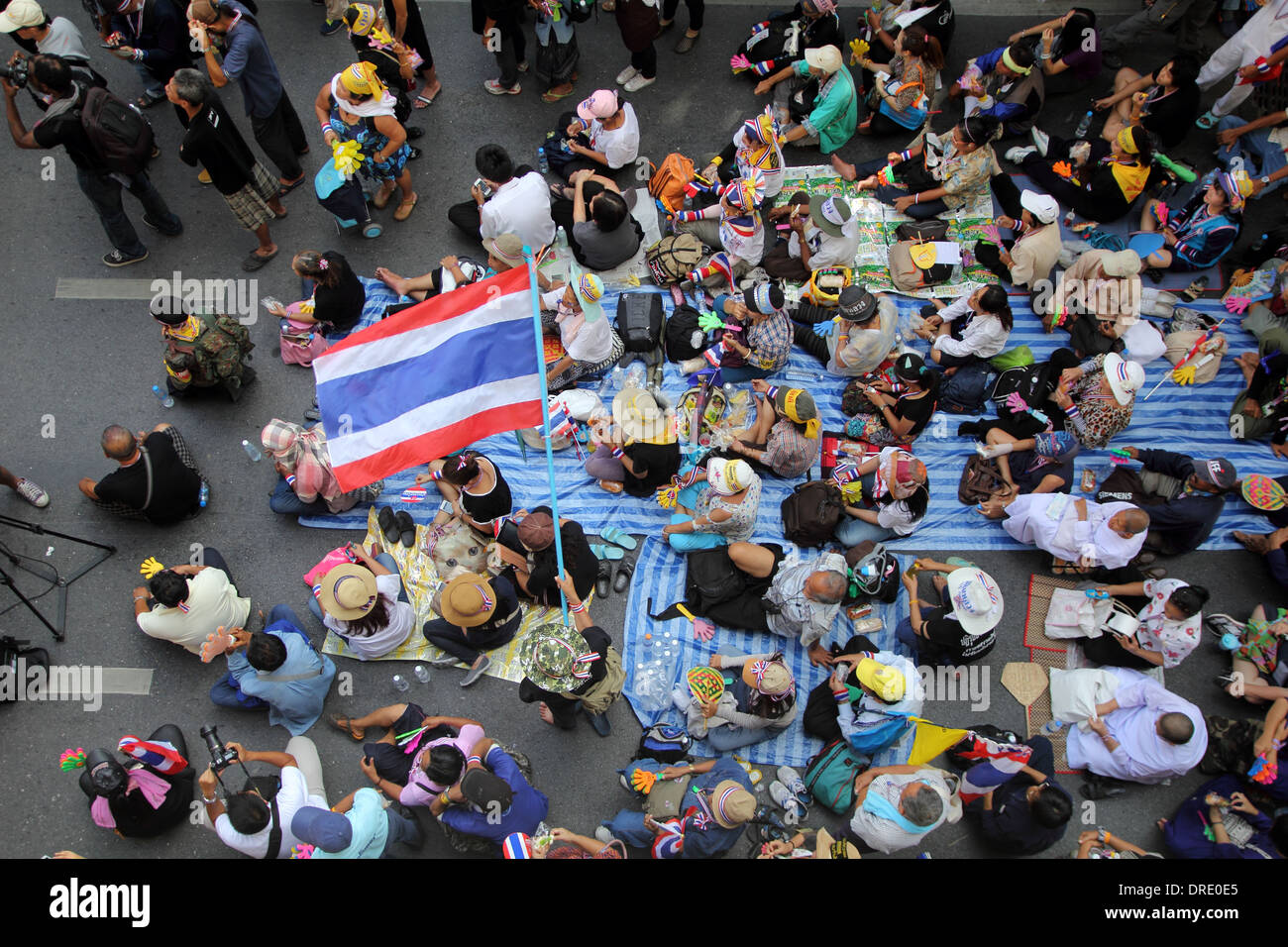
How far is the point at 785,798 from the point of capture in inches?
275

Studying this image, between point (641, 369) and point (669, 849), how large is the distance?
455 centimetres

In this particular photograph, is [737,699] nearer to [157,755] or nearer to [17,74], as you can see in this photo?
[157,755]

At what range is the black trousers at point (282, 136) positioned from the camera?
959cm

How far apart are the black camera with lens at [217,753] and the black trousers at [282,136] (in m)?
6.28

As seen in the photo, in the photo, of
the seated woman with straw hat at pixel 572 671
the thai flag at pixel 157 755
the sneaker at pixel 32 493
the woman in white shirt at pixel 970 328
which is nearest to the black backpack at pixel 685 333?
the woman in white shirt at pixel 970 328

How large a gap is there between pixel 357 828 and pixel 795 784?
11.0 feet

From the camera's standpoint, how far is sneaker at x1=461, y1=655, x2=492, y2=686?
7.52 meters

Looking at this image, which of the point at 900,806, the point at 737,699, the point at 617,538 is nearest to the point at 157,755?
the point at 617,538

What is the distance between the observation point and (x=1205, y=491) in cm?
780

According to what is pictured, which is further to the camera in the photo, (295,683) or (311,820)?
(295,683)

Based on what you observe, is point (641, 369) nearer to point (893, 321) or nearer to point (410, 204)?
point (893, 321)

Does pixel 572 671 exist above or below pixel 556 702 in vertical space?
above
